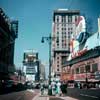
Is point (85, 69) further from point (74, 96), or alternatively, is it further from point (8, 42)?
point (8, 42)

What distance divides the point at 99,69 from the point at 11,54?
32.2 m

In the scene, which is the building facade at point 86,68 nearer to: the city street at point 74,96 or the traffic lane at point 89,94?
the city street at point 74,96

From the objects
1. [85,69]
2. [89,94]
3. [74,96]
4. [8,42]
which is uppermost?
[85,69]

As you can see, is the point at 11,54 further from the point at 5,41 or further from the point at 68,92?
the point at 68,92

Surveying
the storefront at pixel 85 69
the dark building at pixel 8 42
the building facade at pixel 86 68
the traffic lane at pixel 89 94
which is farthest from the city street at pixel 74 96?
the storefront at pixel 85 69

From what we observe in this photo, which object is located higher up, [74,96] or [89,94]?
[89,94]

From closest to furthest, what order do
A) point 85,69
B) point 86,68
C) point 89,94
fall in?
point 89,94, point 86,68, point 85,69

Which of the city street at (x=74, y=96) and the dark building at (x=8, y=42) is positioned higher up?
the dark building at (x=8, y=42)

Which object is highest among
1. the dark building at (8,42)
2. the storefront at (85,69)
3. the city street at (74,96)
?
the storefront at (85,69)

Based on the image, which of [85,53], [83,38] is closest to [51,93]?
[83,38]

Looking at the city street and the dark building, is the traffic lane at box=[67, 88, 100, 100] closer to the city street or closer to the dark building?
the city street

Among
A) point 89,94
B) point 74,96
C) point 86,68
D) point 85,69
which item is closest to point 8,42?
point 89,94

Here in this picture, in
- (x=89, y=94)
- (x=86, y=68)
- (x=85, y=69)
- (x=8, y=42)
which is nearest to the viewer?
(x=8, y=42)

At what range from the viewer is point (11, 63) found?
777 centimetres
